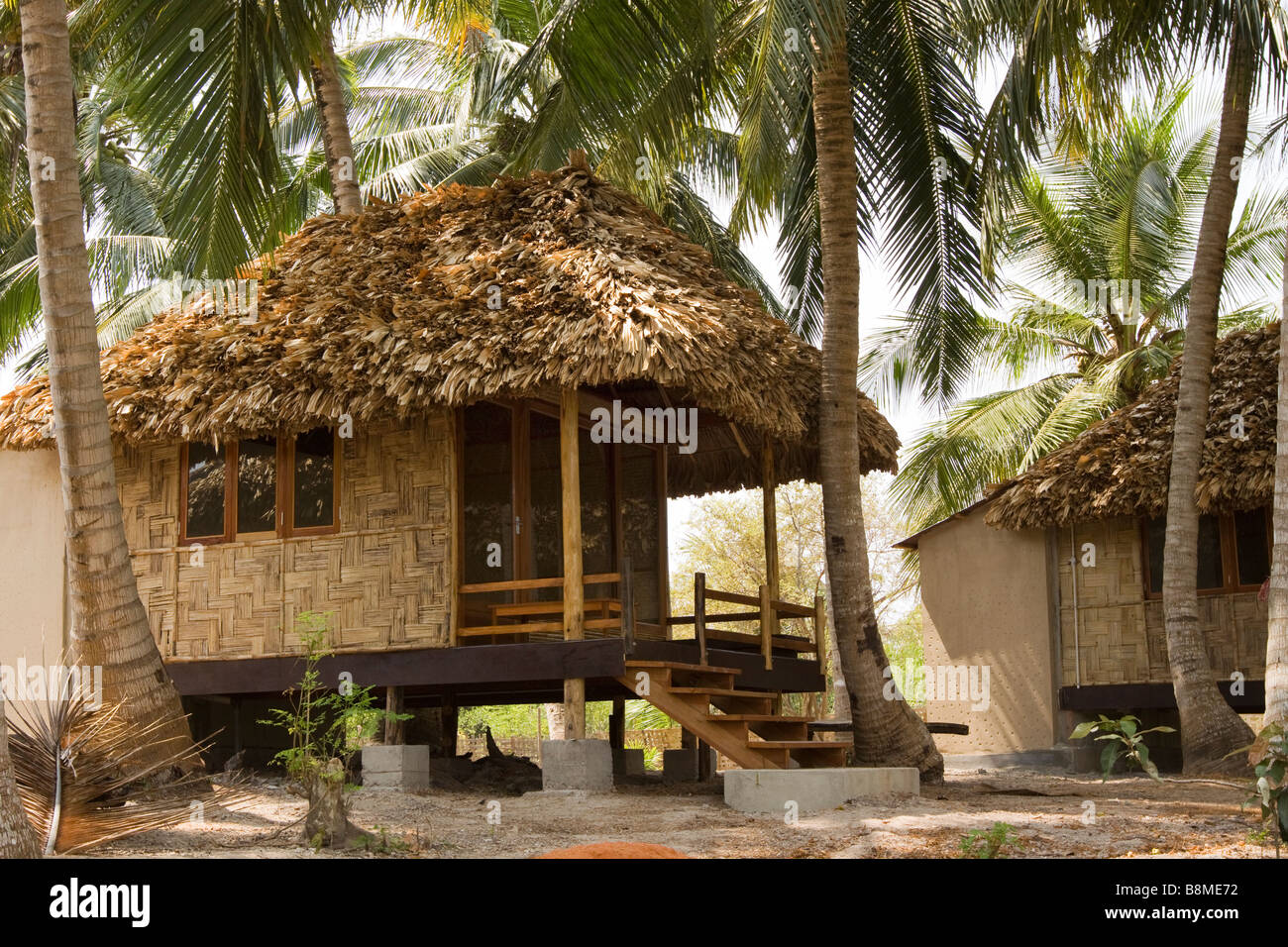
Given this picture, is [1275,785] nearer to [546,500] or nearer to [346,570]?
[346,570]

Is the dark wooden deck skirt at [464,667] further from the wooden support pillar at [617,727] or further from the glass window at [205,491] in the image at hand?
the wooden support pillar at [617,727]

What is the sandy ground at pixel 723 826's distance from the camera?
6992mm

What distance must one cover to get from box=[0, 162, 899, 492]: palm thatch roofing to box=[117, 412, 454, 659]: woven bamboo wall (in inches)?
32.3

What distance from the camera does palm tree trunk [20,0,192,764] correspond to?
28.6 ft

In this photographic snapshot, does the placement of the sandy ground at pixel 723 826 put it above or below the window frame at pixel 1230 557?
below

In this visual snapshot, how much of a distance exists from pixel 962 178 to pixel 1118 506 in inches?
142

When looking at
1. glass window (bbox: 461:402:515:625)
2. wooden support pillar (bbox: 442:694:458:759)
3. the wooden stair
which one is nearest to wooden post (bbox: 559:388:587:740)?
the wooden stair

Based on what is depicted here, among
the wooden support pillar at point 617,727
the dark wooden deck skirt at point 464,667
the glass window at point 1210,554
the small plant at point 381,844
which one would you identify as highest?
the glass window at point 1210,554

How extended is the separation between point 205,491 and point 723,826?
19.3ft

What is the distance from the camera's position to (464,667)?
10.6 m

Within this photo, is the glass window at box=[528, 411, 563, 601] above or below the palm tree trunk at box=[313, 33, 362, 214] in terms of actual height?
below

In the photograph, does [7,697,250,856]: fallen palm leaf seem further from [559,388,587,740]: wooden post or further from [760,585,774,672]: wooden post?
[760,585,774,672]: wooden post

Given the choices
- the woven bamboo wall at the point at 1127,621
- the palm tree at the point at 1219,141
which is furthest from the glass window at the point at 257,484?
the woven bamboo wall at the point at 1127,621

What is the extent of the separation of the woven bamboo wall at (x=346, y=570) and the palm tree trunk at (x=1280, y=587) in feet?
19.2
